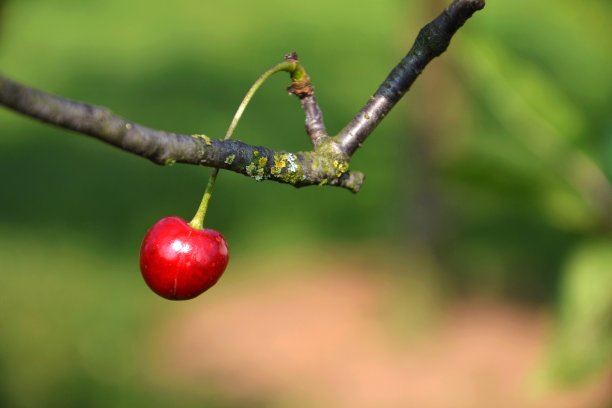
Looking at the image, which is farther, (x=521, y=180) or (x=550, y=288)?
(x=550, y=288)

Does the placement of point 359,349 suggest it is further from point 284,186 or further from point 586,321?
point 284,186

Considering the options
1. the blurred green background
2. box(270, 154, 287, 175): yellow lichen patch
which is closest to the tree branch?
box(270, 154, 287, 175): yellow lichen patch

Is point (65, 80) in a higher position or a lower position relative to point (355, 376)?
higher

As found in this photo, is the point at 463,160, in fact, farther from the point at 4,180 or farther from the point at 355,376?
the point at 4,180

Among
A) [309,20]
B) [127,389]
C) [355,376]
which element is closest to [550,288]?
[355,376]

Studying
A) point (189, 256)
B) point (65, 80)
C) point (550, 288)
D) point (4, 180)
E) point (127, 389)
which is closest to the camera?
point (189, 256)

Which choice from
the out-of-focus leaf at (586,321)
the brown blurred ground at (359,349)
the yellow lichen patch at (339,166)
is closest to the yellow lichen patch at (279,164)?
the yellow lichen patch at (339,166)

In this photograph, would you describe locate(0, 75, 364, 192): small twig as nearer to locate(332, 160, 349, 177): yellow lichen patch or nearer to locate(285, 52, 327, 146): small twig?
locate(332, 160, 349, 177): yellow lichen patch
